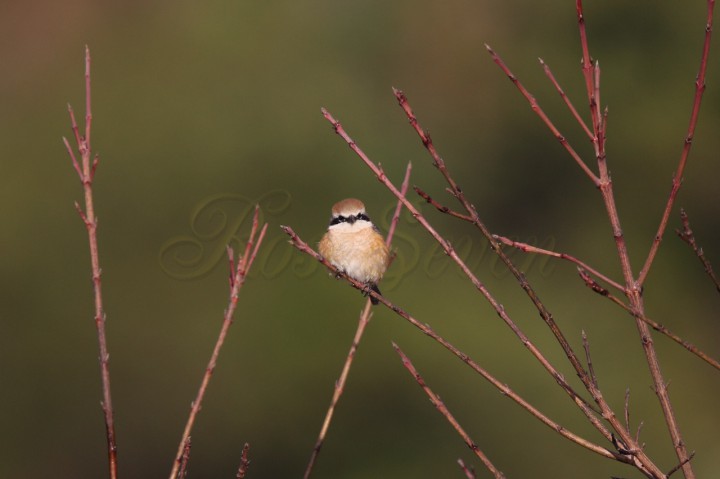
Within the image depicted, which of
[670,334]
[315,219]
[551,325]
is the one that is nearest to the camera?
[670,334]

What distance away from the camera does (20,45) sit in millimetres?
16078

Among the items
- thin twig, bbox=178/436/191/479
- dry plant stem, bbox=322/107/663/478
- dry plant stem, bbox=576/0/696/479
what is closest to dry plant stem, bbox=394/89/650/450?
dry plant stem, bbox=322/107/663/478

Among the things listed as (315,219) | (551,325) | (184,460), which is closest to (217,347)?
(184,460)

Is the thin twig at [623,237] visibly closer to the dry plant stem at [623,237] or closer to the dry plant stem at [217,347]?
the dry plant stem at [623,237]

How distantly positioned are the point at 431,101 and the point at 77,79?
5449mm

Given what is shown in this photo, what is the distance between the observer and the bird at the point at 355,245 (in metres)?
5.31

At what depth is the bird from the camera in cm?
531

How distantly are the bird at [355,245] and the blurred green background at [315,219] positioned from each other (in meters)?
4.92

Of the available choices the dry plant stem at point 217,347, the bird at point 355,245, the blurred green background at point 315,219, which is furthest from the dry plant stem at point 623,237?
the blurred green background at point 315,219

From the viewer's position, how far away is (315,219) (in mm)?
13094

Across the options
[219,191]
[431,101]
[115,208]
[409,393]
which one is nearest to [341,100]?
[431,101]

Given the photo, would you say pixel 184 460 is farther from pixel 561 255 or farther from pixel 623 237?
pixel 623 237

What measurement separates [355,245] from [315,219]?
7.78m

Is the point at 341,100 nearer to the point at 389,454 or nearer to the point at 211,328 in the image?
the point at 211,328
